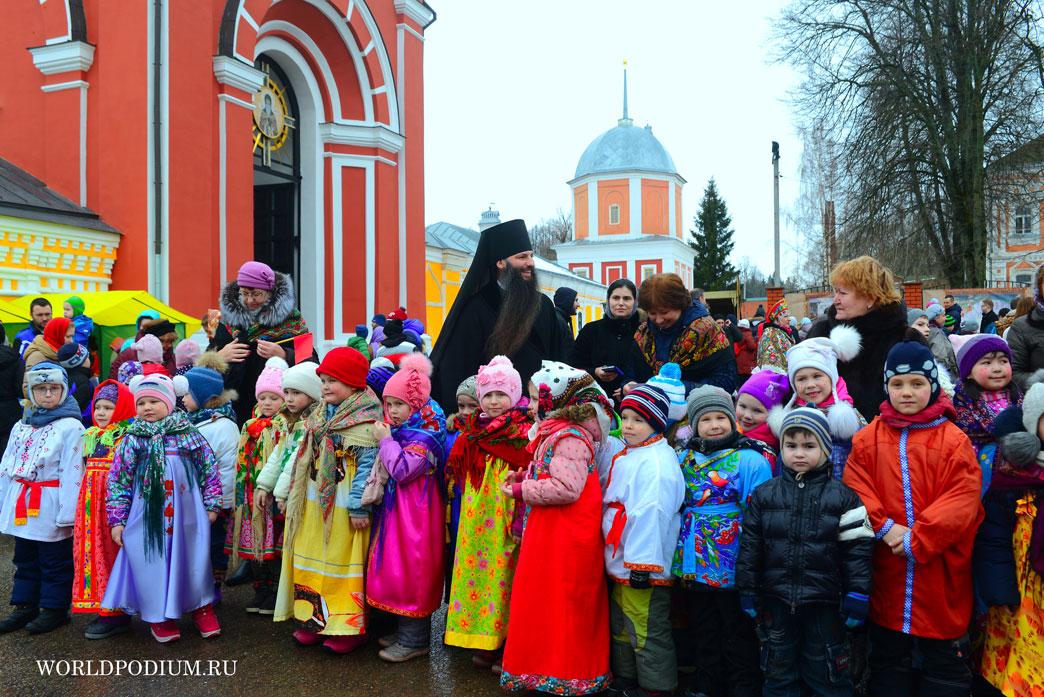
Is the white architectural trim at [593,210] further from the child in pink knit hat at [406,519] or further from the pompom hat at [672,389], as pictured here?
the pompom hat at [672,389]

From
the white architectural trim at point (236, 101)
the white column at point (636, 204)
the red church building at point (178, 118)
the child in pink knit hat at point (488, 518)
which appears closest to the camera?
the child in pink knit hat at point (488, 518)

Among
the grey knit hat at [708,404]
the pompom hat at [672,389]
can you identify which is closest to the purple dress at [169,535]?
the pompom hat at [672,389]

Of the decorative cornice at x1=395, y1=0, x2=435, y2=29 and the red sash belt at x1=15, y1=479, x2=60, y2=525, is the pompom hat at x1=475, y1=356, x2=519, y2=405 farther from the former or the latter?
the decorative cornice at x1=395, y1=0, x2=435, y2=29

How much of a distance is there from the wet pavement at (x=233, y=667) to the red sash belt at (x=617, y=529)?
90cm

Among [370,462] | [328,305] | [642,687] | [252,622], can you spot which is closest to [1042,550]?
[642,687]

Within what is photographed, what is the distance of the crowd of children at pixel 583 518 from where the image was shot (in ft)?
10.4

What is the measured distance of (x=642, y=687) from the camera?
Answer: 347cm

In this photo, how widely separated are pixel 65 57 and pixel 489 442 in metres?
9.72

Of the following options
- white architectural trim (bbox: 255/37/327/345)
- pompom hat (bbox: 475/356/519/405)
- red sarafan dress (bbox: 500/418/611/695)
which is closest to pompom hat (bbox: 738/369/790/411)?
red sarafan dress (bbox: 500/418/611/695)

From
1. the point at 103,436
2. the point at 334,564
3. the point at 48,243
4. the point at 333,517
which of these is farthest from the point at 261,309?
the point at 48,243

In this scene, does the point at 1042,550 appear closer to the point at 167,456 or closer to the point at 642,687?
the point at 642,687

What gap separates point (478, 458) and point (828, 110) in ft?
70.6

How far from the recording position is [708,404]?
356 centimetres

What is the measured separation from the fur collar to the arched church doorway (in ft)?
28.3
